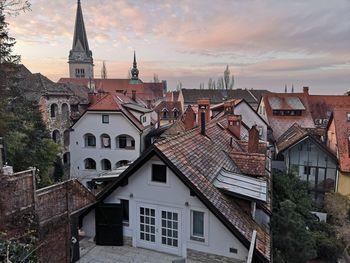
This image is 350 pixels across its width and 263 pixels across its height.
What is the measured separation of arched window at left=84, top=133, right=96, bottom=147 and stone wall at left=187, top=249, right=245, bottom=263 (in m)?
Answer: 22.8

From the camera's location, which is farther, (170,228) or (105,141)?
(105,141)

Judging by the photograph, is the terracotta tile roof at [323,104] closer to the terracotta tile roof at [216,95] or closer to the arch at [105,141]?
the terracotta tile roof at [216,95]

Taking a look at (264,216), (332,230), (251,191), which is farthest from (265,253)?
(332,230)

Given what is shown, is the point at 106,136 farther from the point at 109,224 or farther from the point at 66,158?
the point at 109,224

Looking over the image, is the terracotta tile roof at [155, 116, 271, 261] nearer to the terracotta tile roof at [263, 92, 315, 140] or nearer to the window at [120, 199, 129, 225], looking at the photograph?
the window at [120, 199, 129, 225]

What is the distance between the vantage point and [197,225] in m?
9.34

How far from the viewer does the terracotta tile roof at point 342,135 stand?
22297 millimetres

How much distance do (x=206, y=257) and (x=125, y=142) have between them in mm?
21605

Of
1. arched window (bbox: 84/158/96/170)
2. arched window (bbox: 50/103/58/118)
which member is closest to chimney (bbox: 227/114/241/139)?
arched window (bbox: 84/158/96/170)

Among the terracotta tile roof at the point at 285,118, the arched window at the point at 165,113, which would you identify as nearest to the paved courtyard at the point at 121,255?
the terracotta tile roof at the point at 285,118

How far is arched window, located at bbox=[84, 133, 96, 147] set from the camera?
30062mm

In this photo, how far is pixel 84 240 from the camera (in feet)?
35.1

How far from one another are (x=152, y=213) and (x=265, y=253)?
12.5ft

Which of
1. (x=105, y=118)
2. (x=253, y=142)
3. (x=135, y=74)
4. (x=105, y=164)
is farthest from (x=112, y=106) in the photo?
(x=135, y=74)
